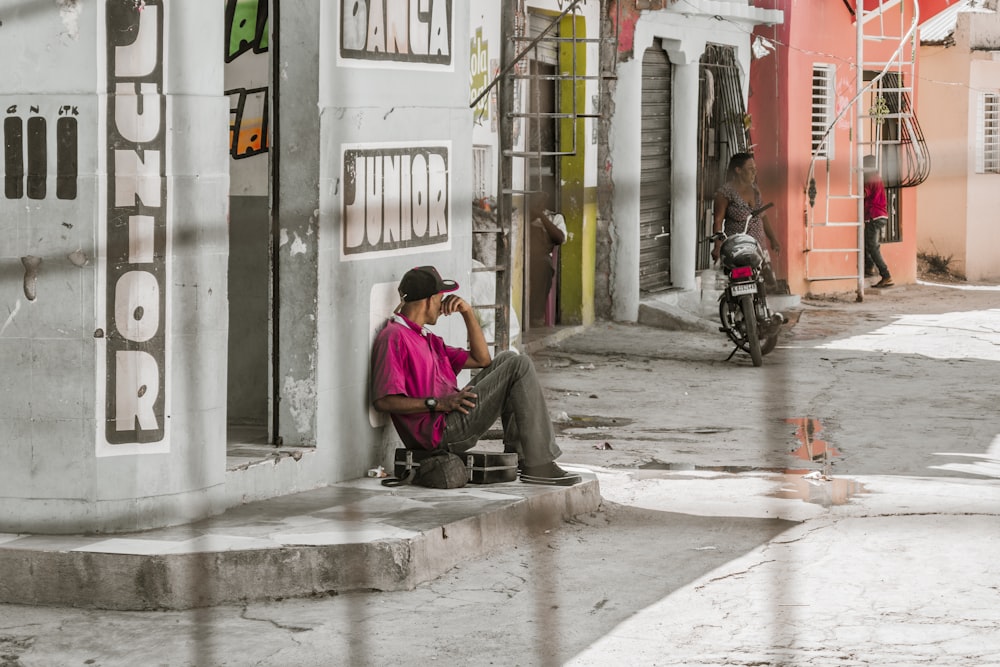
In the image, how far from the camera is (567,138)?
35.8 ft

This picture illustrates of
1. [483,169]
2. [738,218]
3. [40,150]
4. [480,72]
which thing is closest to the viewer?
[40,150]

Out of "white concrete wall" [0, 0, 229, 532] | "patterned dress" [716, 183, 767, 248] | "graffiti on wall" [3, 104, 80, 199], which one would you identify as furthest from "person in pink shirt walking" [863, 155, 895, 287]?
"graffiti on wall" [3, 104, 80, 199]

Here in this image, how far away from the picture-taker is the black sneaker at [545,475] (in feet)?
18.1

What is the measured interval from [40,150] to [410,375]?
1603 millimetres

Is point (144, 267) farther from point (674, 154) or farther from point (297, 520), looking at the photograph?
point (674, 154)

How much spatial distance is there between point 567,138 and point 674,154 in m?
1.71

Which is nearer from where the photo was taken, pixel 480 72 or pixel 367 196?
pixel 367 196

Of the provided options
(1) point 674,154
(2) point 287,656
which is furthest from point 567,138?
(2) point 287,656

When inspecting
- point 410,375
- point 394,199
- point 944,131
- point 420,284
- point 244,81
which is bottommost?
point 410,375

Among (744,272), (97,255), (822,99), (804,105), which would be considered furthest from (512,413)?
(822,99)

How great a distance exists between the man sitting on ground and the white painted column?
6399 mm

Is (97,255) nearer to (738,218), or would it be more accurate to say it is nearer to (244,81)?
(244,81)

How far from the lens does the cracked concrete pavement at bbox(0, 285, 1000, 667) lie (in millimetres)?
3936

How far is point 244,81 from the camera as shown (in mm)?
5863
